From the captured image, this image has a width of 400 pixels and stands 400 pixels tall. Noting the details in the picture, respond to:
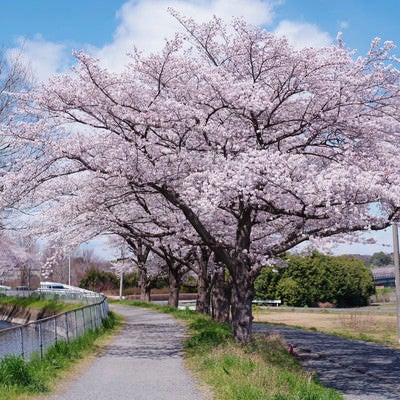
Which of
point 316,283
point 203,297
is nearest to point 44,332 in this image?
point 203,297

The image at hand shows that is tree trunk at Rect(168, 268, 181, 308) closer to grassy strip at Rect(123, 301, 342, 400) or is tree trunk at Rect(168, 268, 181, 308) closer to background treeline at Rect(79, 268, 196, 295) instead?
grassy strip at Rect(123, 301, 342, 400)

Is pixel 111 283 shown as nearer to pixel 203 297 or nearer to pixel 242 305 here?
pixel 203 297

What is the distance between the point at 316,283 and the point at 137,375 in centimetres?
5277

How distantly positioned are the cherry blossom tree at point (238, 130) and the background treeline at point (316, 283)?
46.8 m

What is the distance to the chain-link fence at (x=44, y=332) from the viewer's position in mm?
11201

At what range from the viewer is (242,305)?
1644cm

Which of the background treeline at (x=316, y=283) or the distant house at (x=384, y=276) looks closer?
the background treeline at (x=316, y=283)

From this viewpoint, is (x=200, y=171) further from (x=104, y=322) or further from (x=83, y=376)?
(x=104, y=322)

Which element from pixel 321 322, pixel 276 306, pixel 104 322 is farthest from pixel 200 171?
pixel 276 306

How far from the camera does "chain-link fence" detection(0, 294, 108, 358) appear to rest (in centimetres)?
1120

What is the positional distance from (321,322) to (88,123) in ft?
93.7

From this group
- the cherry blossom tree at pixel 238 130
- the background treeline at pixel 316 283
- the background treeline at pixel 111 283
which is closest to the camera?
the cherry blossom tree at pixel 238 130

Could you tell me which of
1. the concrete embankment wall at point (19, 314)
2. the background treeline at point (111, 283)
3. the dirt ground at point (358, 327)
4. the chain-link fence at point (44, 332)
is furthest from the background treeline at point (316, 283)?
the chain-link fence at point (44, 332)

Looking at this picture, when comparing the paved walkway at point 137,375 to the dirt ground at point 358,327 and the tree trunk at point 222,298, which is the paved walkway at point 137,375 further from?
the dirt ground at point 358,327
